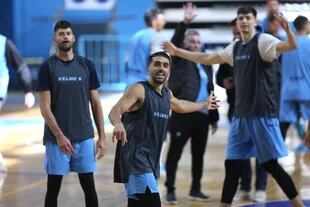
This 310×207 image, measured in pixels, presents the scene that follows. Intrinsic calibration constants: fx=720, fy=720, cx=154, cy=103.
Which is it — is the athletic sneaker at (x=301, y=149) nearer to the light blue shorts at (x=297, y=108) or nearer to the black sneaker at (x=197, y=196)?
the light blue shorts at (x=297, y=108)

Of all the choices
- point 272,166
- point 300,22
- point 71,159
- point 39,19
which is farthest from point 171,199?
point 39,19

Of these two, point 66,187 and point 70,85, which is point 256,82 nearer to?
point 70,85

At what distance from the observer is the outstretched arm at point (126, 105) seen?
5.14 metres

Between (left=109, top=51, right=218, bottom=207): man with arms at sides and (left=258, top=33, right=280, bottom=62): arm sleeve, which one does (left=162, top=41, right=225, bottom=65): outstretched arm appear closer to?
(left=258, top=33, right=280, bottom=62): arm sleeve

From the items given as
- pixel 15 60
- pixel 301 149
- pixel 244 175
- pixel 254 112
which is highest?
pixel 15 60

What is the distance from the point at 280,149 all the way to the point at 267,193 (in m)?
1.62

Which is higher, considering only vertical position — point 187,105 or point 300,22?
point 300,22

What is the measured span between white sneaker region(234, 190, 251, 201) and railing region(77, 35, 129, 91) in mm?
13124

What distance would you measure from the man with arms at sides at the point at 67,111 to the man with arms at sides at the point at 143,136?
2.05 ft

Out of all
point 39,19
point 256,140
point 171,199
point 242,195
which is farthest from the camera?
point 39,19

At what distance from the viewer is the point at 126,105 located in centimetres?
530

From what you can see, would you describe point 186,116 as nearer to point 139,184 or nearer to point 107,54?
point 139,184

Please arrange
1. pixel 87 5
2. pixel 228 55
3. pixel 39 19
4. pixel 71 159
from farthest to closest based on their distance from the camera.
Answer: pixel 39 19 < pixel 87 5 < pixel 228 55 < pixel 71 159

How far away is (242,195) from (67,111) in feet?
9.17
